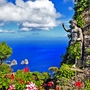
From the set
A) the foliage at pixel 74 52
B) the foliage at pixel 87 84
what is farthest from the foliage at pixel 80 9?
the foliage at pixel 87 84

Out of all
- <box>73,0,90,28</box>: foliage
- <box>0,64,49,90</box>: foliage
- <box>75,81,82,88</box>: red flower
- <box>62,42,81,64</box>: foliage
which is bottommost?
<box>75,81,82,88</box>: red flower

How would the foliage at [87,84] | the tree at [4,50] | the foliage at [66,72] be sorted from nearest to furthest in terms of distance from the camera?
the foliage at [87,84] < the foliage at [66,72] < the tree at [4,50]

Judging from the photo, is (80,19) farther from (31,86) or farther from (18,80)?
(31,86)

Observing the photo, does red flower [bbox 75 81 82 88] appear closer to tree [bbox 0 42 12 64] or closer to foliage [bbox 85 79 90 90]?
foliage [bbox 85 79 90 90]

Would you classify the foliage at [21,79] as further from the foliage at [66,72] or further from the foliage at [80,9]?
the foliage at [80,9]

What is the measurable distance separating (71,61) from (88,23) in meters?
3.92

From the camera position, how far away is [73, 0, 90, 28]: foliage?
2392 cm

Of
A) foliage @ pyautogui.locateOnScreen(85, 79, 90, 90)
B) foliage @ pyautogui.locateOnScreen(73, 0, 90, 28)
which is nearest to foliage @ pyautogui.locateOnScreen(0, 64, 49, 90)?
foliage @ pyautogui.locateOnScreen(85, 79, 90, 90)

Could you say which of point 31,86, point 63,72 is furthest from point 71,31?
point 31,86

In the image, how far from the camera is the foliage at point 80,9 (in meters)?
23.9

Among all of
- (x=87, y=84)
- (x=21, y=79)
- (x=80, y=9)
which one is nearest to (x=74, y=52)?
(x=87, y=84)

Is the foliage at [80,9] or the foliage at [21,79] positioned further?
the foliage at [80,9]

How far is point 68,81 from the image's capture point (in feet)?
70.9

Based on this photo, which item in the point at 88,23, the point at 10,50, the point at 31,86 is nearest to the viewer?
the point at 31,86
